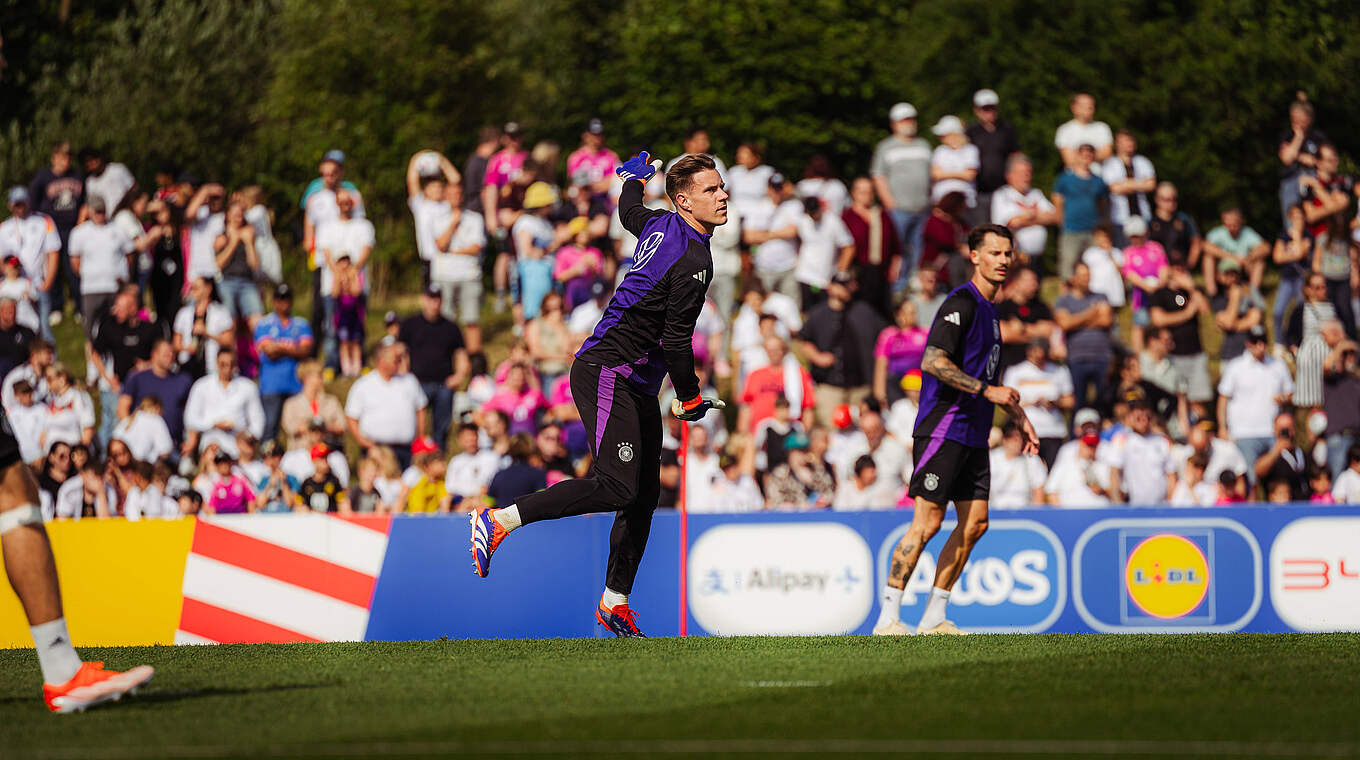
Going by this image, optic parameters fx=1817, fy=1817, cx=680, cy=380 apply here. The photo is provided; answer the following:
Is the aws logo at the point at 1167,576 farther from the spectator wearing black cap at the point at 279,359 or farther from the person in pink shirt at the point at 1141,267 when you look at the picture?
the spectator wearing black cap at the point at 279,359

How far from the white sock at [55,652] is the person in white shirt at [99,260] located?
13.7 meters

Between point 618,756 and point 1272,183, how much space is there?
32554 millimetres

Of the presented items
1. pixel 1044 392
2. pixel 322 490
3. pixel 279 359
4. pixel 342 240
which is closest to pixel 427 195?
pixel 342 240

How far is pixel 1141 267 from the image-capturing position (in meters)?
18.2

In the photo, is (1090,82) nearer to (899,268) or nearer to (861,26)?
(861,26)

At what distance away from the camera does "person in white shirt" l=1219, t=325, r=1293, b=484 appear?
16.5 m

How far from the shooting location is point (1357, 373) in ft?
54.0

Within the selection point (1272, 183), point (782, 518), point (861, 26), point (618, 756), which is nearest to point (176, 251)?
point (782, 518)

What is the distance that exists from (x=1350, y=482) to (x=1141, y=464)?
1.67 meters

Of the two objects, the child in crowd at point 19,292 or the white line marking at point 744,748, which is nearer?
the white line marking at point 744,748

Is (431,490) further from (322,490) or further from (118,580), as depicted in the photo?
(118,580)

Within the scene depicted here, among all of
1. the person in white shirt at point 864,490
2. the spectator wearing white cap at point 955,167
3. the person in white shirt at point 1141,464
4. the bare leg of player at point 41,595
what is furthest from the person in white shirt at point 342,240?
the bare leg of player at point 41,595

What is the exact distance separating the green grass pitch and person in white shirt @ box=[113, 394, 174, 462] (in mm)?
8064

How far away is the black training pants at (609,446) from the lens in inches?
351
